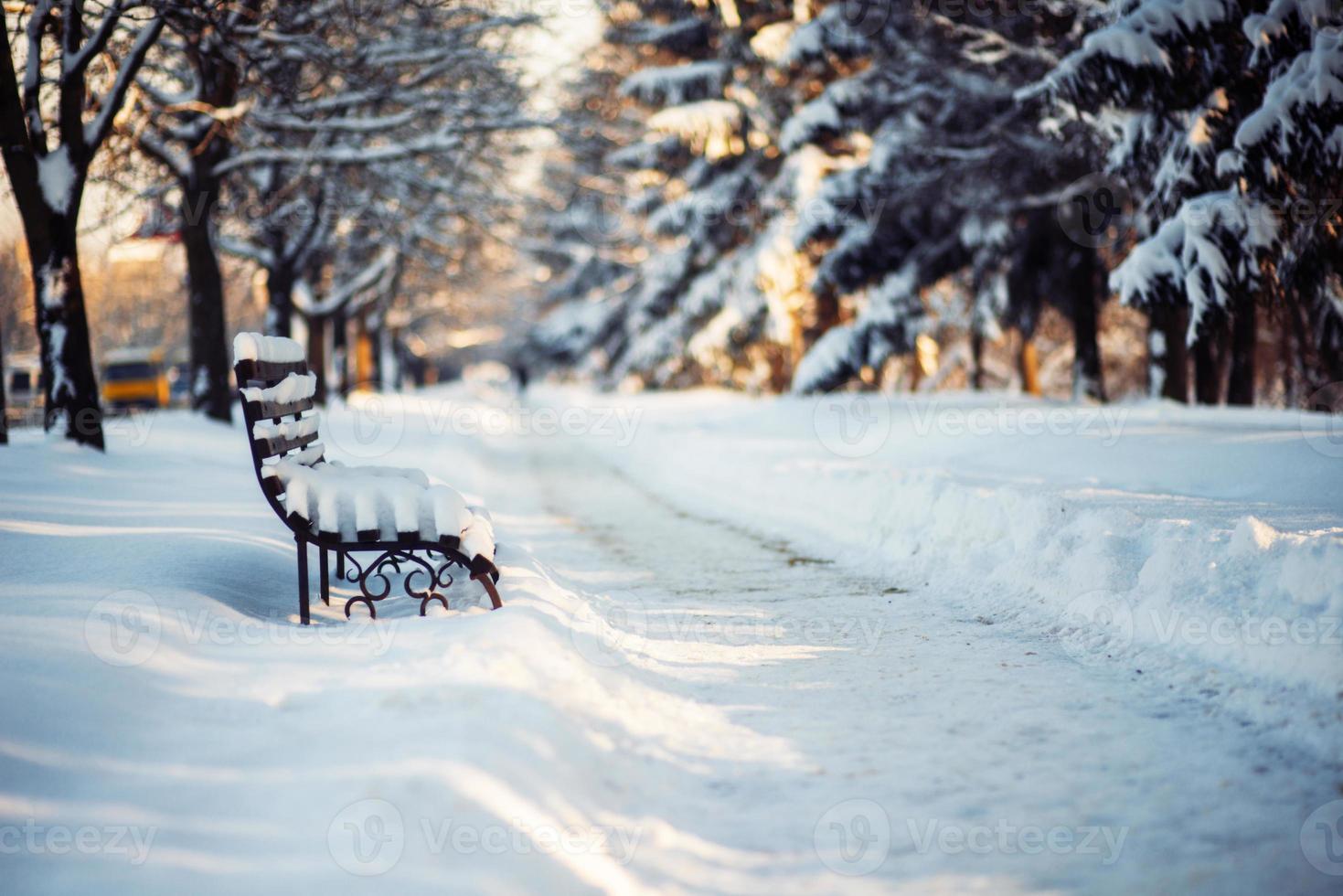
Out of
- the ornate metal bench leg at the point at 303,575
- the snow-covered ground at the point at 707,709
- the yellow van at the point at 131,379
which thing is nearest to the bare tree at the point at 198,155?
the snow-covered ground at the point at 707,709

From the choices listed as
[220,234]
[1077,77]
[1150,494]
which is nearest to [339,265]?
[220,234]

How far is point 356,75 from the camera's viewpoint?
12891 millimetres

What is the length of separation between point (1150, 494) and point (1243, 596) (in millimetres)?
2858

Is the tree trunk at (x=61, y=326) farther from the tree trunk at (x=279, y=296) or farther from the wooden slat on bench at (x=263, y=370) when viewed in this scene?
the tree trunk at (x=279, y=296)

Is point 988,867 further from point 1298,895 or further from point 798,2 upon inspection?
point 798,2

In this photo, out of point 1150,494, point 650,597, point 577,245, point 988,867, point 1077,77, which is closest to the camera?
point 988,867

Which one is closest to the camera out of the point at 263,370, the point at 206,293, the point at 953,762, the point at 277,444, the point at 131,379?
the point at 953,762

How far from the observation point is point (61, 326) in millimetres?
9086

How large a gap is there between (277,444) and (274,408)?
264mm

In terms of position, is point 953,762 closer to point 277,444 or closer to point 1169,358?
point 277,444

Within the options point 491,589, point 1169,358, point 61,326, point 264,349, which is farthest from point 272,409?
point 1169,358

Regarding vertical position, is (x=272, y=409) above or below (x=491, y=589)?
above

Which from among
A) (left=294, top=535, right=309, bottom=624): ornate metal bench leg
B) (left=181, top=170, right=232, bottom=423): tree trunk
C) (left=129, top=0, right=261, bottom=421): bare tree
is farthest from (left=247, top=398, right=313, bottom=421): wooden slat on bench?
(left=181, top=170, right=232, bottom=423): tree trunk

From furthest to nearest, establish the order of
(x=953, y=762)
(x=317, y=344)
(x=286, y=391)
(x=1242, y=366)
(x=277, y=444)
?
1. (x=317, y=344)
2. (x=1242, y=366)
3. (x=286, y=391)
4. (x=277, y=444)
5. (x=953, y=762)
